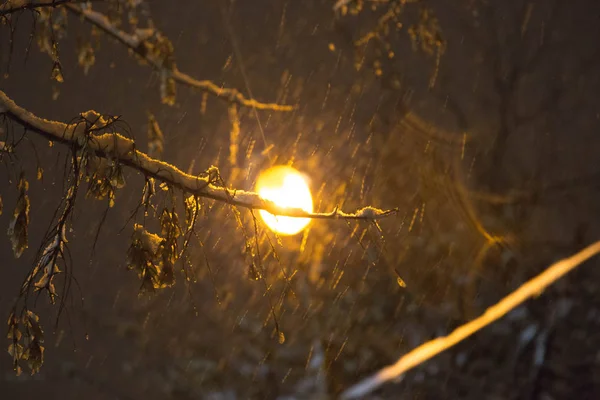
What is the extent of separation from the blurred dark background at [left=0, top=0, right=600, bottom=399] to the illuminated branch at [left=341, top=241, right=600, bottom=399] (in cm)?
16

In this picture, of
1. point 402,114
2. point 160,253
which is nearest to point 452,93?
point 402,114

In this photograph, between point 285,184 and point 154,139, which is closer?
point 154,139

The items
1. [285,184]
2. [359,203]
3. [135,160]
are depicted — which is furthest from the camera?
[359,203]

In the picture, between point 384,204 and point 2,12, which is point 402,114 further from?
point 2,12

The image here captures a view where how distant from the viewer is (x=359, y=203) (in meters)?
9.06

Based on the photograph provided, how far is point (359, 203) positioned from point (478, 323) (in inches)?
102

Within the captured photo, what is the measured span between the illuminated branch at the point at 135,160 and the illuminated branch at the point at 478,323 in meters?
6.04

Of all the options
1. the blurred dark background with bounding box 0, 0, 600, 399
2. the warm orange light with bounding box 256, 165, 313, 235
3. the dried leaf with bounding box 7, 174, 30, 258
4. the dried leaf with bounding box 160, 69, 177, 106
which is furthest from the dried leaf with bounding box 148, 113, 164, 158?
the blurred dark background with bounding box 0, 0, 600, 399

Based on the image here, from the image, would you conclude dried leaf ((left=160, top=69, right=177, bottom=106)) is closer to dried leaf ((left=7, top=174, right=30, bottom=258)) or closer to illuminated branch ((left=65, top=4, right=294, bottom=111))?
illuminated branch ((left=65, top=4, right=294, bottom=111))

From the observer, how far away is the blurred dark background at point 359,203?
764 cm

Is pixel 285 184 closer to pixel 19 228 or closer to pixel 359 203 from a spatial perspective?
pixel 359 203

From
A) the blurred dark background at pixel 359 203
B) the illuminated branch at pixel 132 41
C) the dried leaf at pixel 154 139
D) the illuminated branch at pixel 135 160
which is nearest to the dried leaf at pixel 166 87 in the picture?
the illuminated branch at pixel 132 41

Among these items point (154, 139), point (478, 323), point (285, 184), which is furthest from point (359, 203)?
point (154, 139)

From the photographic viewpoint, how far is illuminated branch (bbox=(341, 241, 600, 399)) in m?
7.94
